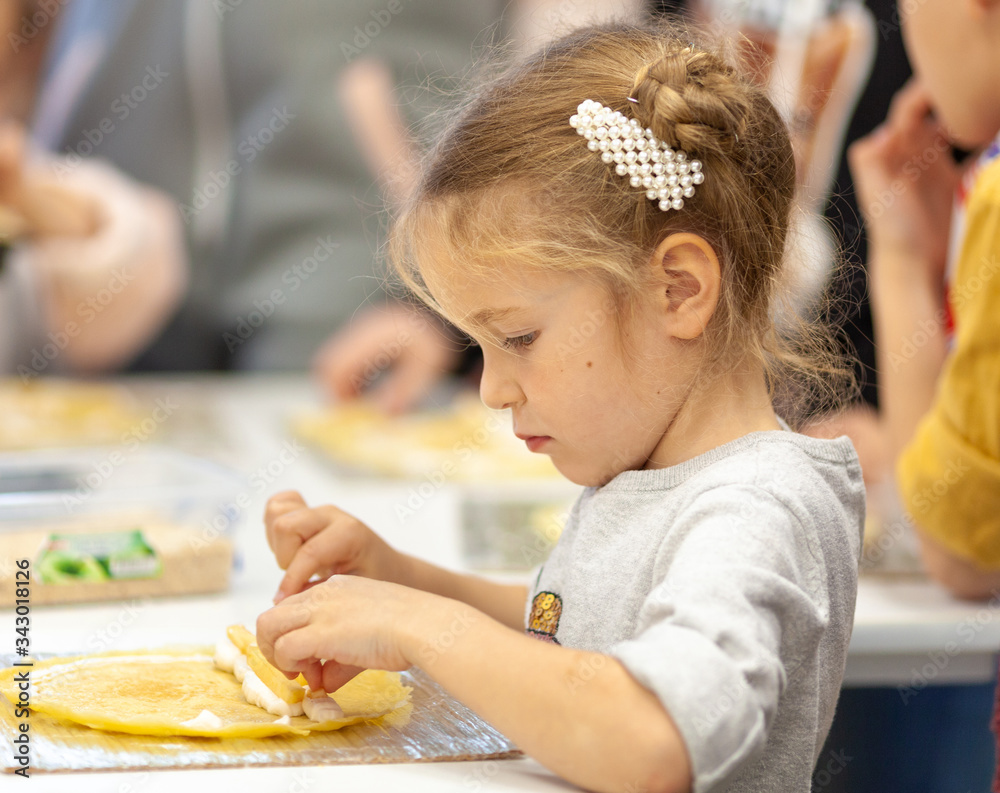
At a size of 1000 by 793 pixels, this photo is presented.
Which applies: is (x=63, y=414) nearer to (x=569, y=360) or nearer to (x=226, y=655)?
(x=226, y=655)

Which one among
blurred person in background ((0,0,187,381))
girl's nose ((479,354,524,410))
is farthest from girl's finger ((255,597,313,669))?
blurred person in background ((0,0,187,381))

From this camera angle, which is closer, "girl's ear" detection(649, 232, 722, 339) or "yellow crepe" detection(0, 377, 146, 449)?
"girl's ear" detection(649, 232, 722, 339)

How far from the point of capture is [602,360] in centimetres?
76

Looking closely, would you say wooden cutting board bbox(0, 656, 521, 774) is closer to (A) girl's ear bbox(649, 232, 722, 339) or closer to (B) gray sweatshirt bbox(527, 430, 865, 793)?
(B) gray sweatshirt bbox(527, 430, 865, 793)

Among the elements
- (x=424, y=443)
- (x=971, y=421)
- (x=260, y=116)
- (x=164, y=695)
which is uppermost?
(x=260, y=116)

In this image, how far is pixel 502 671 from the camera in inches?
25.7

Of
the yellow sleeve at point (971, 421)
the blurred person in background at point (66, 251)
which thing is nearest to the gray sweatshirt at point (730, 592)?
the yellow sleeve at point (971, 421)

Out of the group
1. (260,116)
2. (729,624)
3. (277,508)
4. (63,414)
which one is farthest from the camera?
(260,116)

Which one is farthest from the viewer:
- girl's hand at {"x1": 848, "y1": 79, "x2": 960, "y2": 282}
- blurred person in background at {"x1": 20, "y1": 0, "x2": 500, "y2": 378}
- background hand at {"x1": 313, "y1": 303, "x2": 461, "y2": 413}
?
blurred person in background at {"x1": 20, "y1": 0, "x2": 500, "y2": 378}

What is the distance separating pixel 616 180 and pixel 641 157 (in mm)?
25

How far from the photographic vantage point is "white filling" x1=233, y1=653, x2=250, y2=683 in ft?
2.68

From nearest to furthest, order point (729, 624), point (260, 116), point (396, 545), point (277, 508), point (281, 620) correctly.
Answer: point (729, 624)
point (281, 620)
point (277, 508)
point (396, 545)
point (260, 116)

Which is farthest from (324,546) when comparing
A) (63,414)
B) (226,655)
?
(63,414)

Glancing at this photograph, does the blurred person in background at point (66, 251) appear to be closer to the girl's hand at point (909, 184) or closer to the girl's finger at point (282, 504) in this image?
the girl's finger at point (282, 504)
